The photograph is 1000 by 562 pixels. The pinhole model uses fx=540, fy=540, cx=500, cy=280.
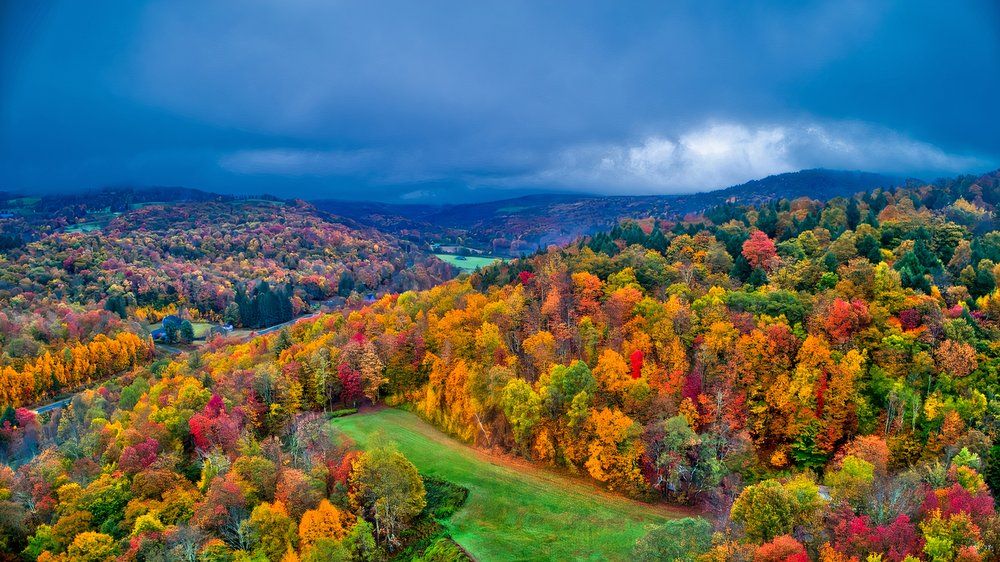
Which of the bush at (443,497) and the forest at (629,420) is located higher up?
the forest at (629,420)

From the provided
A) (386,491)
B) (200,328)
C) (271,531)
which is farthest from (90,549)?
(200,328)

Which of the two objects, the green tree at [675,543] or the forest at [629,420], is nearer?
the green tree at [675,543]

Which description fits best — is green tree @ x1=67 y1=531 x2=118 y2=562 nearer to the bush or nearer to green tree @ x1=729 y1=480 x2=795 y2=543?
the bush

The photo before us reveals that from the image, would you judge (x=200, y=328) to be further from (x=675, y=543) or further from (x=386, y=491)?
(x=675, y=543)

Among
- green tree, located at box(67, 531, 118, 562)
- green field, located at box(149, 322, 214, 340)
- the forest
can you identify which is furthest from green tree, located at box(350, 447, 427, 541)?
green field, located at box(149, 322, 214, 340)

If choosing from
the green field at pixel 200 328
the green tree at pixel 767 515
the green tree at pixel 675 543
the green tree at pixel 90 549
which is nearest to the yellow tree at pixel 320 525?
the green tree at pixel 90 549

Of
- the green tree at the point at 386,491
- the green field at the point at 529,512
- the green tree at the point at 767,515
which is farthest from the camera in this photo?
the green tree at the point at 386,491

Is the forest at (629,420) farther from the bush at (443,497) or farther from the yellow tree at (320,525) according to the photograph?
the bush at (443,497)

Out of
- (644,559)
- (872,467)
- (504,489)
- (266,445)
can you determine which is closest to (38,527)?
(266,445)
